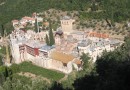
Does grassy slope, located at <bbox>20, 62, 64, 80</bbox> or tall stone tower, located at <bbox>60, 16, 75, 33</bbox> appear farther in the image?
tall stone tower, located at <bbox>60, 16, 75, 33</bbox>

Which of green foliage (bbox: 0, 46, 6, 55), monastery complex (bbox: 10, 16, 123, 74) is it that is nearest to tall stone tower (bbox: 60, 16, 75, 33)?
monastery complex (bbox: 10, 16, 123, 74)

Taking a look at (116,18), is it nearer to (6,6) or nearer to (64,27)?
(64,27)

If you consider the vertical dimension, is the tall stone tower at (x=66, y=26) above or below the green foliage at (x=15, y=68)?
above

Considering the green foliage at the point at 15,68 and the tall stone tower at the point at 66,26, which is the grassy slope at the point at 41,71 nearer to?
the green foliage at the point at 15,68

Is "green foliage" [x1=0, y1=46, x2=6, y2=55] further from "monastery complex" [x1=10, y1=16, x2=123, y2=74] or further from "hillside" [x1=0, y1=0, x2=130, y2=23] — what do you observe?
"hillside" [x1=0, y1=0, x2=130, y2=23]

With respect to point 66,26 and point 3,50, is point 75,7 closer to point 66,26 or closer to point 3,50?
point 66,26

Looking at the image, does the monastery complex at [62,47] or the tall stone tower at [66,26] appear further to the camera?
the tall stone tower at [66,26]

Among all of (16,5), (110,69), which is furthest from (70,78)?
(16,5)

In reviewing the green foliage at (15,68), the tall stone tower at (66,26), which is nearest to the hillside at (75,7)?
the tall stone tower at (66,26)

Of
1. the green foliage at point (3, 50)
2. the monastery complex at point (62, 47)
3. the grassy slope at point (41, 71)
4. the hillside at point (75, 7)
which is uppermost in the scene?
the hillside at point (75, 7)

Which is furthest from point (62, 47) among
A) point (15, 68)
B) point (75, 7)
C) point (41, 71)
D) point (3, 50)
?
point (75, 7)
